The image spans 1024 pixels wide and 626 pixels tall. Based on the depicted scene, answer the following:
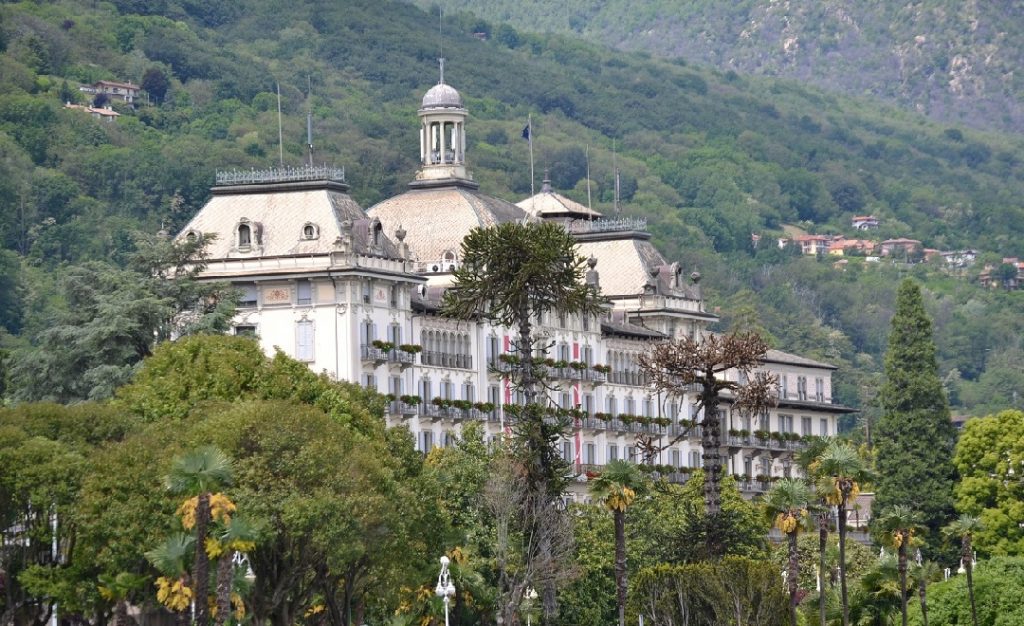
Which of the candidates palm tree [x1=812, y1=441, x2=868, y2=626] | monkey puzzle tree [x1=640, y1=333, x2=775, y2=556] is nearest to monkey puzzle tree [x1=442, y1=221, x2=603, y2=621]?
monkey puzzle tree [x1=640, y1=333, x2=775, y2=556]

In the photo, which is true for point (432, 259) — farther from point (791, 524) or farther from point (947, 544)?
point (791, 524)

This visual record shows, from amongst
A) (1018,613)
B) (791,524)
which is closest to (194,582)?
(791,524)

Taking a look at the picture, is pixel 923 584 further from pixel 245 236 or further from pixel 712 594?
pixel 245 236

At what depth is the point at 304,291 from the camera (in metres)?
173

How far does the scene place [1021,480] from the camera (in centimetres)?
19762

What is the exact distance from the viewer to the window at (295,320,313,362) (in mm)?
172375

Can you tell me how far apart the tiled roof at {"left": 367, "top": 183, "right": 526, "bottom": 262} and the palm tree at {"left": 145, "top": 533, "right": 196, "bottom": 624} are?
76.3 metres

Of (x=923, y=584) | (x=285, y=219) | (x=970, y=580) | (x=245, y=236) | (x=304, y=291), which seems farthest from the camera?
(x=285, y=219)

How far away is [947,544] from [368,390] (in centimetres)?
5761

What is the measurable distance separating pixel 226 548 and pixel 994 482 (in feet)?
315

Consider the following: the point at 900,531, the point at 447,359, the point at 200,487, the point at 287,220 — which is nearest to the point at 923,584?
the point at 900,531

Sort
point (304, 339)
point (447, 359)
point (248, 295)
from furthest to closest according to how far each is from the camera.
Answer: point (447, 359) < point (248, 295) < point (304, 339)

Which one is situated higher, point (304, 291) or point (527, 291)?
point (304, 291)

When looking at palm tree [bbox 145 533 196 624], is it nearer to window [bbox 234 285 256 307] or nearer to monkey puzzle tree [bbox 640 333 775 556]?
monkey puzzle tree [bbox 640 333 775 556]
